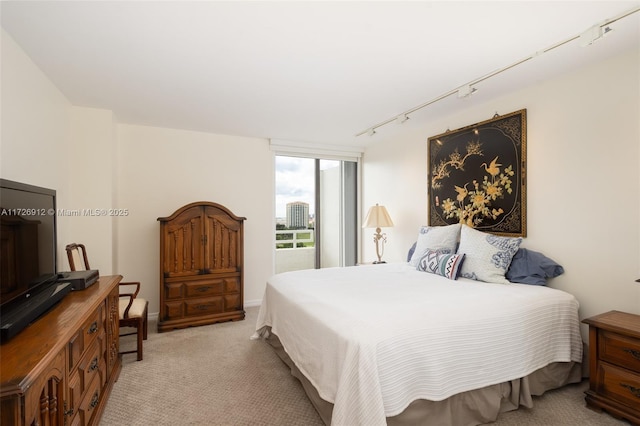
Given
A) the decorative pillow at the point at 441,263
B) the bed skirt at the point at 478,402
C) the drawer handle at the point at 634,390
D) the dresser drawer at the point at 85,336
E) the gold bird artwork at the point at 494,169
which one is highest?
the gold bird artwork at the point at 494,169

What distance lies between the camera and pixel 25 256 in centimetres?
158

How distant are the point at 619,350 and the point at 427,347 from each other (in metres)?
1.31

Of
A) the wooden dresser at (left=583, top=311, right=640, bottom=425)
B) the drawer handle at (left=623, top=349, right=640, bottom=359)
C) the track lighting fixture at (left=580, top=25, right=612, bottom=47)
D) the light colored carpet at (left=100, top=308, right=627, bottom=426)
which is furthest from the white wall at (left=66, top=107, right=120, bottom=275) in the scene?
the drawer handle at (left=623, top=349, right=640, bottom=359)

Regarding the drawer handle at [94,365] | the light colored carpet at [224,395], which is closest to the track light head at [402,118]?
the light colored carpet at [224,395]

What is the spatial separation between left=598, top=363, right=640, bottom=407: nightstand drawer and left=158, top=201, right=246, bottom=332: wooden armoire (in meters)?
3.41

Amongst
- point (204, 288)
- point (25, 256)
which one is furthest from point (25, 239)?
point (204, 288)

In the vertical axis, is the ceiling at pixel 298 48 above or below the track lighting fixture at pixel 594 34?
above

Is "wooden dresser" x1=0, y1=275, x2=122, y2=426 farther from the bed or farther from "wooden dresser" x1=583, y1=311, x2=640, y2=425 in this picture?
"wooden dresser" x1=583, y1=311, x2=640, y2=425

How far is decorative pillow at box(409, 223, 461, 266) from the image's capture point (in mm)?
3193

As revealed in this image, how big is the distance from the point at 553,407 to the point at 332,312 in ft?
5.31

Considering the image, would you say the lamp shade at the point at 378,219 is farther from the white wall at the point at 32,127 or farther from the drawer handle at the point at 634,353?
the white wall at the point at 32,127

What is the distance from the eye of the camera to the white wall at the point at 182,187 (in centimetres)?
386

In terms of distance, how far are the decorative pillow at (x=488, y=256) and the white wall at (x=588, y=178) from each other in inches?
11.6

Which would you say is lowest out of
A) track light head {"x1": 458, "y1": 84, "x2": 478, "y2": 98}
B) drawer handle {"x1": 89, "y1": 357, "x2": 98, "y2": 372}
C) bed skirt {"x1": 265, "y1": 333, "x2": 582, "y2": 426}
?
bed skirt {"x1": 265, "y1": 333, "x2": 582, "y2": 426}
